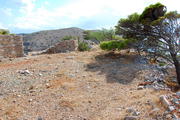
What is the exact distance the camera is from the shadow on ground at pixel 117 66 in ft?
18.1

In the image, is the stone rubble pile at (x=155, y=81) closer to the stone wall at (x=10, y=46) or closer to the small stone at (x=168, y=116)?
the small stone at (x=168, y=116)

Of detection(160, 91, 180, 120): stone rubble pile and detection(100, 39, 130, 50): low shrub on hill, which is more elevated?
detection(100, 39, 130, 50): low shrub on hill

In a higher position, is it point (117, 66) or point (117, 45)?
point (117, 45)

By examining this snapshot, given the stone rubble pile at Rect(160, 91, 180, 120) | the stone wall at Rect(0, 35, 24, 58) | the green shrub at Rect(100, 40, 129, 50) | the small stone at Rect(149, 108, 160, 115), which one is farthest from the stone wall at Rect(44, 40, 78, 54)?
the small stone at Rect(149, 108, 160, 115)

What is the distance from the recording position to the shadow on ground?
552 cm

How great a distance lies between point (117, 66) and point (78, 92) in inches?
102

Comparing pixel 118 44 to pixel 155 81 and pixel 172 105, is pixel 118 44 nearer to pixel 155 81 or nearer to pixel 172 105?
pixel 155 81

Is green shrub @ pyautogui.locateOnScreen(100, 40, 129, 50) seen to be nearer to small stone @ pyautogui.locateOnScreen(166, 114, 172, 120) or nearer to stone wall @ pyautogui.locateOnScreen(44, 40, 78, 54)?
stone wall @ pyautogui.locateOnScreen(44, 40, 78, 54)

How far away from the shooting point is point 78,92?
4.37 meters

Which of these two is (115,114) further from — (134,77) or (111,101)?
(134,77)

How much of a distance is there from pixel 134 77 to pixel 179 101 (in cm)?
255

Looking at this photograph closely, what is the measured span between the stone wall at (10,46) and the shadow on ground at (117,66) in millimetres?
3869

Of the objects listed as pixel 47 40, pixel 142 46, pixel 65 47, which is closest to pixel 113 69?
pixel 142 46

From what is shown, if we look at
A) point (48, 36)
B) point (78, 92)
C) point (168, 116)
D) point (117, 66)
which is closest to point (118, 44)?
point (117, 66)
